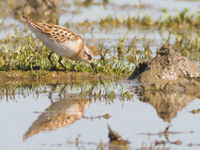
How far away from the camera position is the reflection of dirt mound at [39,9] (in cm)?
2073

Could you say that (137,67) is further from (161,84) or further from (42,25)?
(42,25)

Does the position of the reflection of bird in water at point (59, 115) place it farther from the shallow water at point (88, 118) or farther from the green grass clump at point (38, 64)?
the green grass clump at point (38, 64)

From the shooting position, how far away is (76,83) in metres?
10.8

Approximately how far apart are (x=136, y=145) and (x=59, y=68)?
5.35 meters

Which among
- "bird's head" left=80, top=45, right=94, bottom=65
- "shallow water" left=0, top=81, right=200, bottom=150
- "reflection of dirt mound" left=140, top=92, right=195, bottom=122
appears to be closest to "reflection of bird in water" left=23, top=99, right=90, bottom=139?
"shallow water" left=0, top=81, right=200, bottom=150

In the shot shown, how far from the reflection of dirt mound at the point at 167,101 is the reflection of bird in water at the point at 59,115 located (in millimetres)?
1174

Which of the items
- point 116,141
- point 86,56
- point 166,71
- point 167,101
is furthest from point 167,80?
point 116,141

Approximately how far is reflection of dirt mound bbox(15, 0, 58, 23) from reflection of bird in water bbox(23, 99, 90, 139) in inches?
474

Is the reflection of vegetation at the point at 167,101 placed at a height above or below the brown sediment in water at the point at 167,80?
below

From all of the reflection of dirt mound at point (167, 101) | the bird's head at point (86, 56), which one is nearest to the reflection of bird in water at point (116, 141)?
the reflection of dirt mound at point (167, 101)

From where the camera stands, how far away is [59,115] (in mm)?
7914

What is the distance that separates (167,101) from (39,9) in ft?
42.0

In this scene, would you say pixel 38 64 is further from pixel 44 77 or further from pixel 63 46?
pixel 63 46

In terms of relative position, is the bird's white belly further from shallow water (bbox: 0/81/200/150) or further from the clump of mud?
the clump of mud
